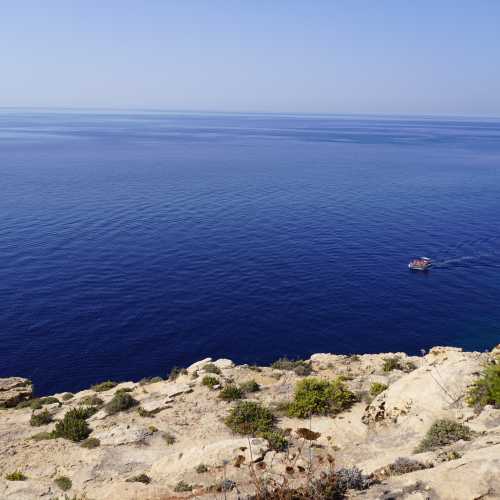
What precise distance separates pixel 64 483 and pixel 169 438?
6.10 meters

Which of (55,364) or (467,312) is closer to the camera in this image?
(55,364)

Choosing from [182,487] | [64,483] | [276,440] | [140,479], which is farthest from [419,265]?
[64,483]

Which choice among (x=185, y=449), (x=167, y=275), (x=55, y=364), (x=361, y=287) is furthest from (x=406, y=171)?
(x=185, y=449)

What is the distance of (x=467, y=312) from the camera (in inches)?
2379

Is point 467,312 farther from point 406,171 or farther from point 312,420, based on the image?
point 406,171

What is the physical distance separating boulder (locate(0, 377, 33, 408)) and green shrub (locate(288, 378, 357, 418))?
23.9m

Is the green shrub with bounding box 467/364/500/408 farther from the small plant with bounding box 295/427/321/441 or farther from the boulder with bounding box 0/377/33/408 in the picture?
the boulder with bounding box 0/377/33/408

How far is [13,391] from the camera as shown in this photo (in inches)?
1485

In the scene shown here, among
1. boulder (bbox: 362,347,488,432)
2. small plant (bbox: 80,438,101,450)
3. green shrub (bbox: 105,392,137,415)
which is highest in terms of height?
boulder (bbox: 362,347,488,432)

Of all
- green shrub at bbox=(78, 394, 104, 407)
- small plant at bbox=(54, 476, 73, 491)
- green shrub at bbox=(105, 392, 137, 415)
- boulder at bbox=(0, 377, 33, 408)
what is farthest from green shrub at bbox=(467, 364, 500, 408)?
boulder at bbox=(0, 377, 33, 408)

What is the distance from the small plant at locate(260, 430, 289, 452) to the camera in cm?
2261

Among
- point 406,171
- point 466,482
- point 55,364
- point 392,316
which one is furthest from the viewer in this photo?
point 406,171

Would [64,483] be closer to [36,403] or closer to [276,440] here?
[276,440]

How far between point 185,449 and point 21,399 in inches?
801
